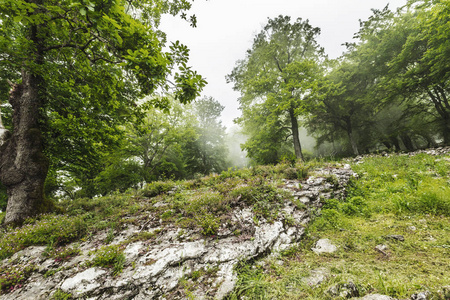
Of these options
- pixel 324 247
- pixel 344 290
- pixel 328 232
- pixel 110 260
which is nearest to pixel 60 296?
pixel 110 260

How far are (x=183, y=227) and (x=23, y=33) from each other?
877cm

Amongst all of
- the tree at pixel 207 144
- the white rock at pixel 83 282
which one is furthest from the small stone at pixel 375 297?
the tree at pixel 207 144

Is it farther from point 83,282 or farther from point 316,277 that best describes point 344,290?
point 83,282

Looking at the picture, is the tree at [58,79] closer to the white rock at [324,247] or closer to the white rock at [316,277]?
the white rock at [316,277]

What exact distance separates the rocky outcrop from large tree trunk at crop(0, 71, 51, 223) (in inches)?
104

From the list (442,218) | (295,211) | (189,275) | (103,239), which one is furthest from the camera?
(295,211)

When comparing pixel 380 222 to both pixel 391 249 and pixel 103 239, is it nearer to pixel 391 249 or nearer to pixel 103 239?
pixel 391 249

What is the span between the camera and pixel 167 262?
3145mm

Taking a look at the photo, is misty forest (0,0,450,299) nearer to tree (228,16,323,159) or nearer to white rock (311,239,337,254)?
white rock (311,239,337,254)

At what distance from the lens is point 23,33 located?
5.32 metres

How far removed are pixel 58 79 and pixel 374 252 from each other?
36.7 feet

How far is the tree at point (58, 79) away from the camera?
3447mm

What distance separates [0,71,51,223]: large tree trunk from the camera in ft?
16.8

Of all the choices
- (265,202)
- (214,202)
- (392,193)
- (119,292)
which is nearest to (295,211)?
(265,202)
